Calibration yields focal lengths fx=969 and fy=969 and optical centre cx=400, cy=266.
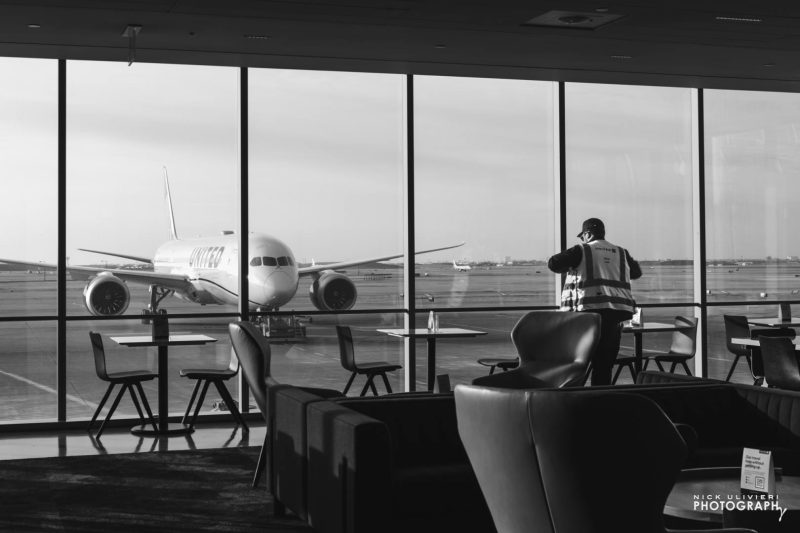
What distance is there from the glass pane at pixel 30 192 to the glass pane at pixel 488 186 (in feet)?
10.0

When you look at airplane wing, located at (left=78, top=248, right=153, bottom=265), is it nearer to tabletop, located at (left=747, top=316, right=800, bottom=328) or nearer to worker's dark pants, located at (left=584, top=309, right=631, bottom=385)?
worker's dark pants, located at (left=584, top=309, right=631, bottom=385)

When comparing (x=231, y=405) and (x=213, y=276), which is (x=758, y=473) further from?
(x=213, y=276)

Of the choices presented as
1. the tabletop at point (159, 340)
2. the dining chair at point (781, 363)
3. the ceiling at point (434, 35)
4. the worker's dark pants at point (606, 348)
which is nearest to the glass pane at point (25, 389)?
the tabletop at point (159, 340)

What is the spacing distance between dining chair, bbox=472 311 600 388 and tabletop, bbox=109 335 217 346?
258 cm

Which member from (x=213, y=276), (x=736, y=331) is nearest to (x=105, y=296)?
(x=213, y=276)

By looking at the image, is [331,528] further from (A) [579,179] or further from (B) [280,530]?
(A) [579,179]

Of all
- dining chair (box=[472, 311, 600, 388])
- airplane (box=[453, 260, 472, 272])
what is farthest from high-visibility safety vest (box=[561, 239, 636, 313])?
airplane (box=[453, 260, 472, 272])

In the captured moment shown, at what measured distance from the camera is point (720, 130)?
951 centimetres

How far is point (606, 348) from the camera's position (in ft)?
21.1

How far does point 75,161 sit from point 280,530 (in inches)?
167

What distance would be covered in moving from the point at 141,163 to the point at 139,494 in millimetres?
4310

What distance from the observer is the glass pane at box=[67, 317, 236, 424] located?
380 inches

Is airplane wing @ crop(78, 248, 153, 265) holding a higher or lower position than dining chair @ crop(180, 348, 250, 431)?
higher

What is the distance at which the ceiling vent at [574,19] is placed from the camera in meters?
6.06
